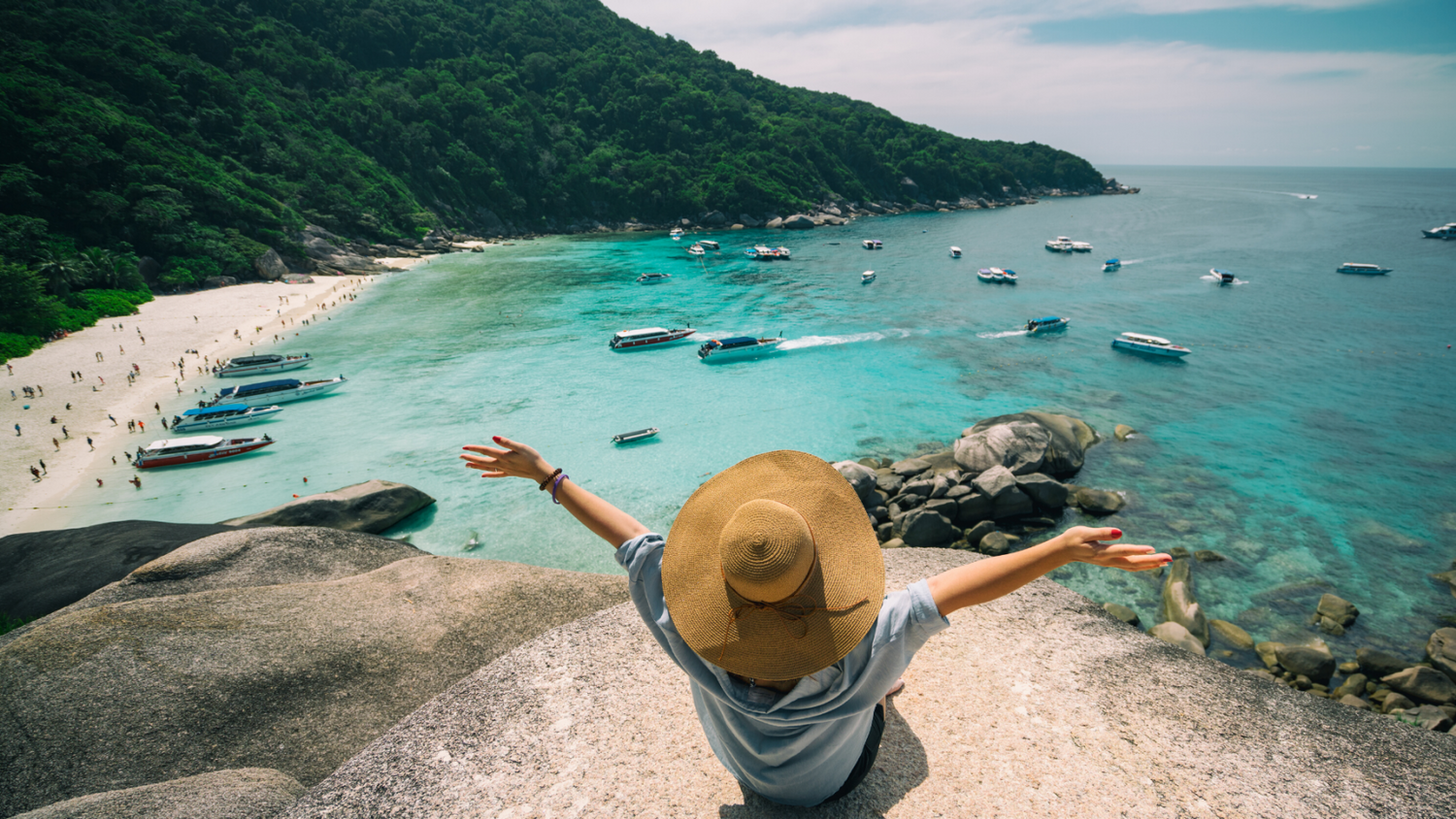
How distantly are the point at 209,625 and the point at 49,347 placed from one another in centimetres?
4265

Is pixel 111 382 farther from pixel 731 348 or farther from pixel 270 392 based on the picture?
pixel 731 348

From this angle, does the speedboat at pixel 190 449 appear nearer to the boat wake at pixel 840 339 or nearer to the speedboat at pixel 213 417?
the speedboat at pixel 213 417

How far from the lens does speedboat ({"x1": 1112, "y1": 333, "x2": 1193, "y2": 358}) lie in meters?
34.8

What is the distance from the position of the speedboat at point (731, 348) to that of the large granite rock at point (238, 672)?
1110 inches

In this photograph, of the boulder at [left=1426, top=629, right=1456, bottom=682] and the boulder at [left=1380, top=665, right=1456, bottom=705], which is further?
the boulder at [left=1426, top=629, right=1456, bottom=682]

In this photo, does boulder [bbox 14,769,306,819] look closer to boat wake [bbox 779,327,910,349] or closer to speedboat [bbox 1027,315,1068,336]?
boat wake [bbox 779,327,910,349]

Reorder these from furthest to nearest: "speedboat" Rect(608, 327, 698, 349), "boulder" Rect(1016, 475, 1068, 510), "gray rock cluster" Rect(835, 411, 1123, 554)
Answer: "speedboat" Rect(608, 327, 698, 349)
"boulder" Rect(1016, 475, 1068, 510)
"gray rock cluster" Rect(835, 411, 1123, 554)

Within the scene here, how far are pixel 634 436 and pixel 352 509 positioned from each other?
35.9 ft

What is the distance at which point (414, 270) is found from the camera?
64.9m

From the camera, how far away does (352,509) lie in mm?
18375

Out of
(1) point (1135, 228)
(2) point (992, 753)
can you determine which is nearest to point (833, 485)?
(2) point (992, 753)

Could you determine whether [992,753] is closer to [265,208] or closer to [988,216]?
[265,208]

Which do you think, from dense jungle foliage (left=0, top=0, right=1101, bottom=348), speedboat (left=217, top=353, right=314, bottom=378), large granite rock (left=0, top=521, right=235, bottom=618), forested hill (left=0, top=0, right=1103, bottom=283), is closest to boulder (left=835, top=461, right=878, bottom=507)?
large granite rock (left=0, top=521, right=235, bottom=618)

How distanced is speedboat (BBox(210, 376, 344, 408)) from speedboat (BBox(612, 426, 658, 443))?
18.0 m
